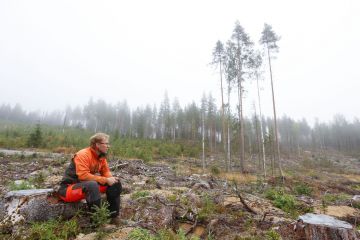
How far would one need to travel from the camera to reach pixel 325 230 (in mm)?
3621

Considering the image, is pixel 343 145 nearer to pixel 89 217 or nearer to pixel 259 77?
pixel 259 77

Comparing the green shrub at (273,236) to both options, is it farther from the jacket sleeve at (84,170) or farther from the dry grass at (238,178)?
the dry grass at (238,178)

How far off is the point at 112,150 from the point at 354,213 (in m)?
14.6

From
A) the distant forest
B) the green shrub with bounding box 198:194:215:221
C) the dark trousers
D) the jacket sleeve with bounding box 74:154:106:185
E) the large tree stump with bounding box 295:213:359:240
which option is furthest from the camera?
the distant forest

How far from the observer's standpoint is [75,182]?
398 cm

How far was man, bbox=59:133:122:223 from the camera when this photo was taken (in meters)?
3.72

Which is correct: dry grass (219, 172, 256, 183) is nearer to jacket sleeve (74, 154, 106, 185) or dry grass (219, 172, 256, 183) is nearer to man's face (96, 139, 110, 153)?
man's face (96, 139, 110, 153)

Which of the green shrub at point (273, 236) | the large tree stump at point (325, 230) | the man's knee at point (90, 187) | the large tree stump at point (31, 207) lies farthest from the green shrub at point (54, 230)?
the large tree stump at point (325, 230)

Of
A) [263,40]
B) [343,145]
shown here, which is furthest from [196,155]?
[343,145]

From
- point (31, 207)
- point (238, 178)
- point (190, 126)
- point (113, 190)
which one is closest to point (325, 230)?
point (113, 190)

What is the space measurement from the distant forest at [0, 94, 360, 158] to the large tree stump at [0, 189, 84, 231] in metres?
41.9

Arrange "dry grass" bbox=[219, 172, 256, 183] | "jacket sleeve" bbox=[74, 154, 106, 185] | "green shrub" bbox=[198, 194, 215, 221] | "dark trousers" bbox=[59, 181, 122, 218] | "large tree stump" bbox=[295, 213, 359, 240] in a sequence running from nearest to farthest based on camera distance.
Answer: "large tree stump" bbox=[295, 213, 359, 240] → "dark trousers" bbox=[59, 181, 122, 218] → "jacket sleeve" bbox=[74, 154, 106, 185] → "green shrub" bbox=[198, 194, 215, 221] → "dry grass" bbox=[219, 172, 256, 183]

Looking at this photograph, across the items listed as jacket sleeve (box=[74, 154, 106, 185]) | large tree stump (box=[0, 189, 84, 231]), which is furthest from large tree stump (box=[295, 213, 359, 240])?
large tree stump (box=[0, 189, 84, 231])

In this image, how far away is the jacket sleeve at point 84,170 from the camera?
3.81 metres
